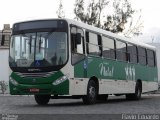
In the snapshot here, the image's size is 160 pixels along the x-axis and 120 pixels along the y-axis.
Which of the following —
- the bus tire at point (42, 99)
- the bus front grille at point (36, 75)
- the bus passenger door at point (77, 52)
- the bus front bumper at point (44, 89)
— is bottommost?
the bus tire at point (42, 99)

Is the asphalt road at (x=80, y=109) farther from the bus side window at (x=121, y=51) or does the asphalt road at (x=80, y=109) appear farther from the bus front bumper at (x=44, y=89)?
the bus side window at (x=121, y=51)

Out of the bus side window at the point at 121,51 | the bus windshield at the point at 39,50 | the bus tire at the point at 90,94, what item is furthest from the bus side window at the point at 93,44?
the bus side window at the point at 121,51

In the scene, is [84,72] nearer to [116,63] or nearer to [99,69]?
[99,69]

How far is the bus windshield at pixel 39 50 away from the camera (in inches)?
733

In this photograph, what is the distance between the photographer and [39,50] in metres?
18.8

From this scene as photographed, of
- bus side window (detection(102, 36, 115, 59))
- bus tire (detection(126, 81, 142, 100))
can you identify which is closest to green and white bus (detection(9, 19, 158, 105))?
bus side window (detection(102, 36, 115, 59))

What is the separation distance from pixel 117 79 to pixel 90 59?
3.57 metres

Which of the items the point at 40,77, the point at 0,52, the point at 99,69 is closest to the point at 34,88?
the point at 40,77

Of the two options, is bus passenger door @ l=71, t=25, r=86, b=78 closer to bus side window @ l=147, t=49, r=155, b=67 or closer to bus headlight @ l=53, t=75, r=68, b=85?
bus headlight @ l=53, t=75, r=68, b=85

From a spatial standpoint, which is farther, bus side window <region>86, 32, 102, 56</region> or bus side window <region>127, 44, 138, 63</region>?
bus side window <region>127, 44, 138, 63</region>

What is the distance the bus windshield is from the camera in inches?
733

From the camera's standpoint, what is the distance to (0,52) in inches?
1709

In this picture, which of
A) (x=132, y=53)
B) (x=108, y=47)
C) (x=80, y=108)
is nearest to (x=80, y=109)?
(x=80, y=108)

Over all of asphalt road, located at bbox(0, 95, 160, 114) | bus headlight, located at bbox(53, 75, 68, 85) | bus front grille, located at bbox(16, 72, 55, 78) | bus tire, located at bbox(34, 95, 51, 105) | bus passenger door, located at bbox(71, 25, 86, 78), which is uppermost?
bus passenger door, located at bbox(71, 25, 86, 78)
